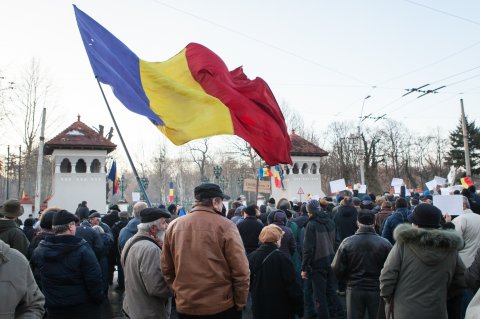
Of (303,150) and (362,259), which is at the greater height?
(303,150)

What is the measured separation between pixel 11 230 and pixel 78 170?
24558 millimetres

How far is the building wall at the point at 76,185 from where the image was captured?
2925 cm

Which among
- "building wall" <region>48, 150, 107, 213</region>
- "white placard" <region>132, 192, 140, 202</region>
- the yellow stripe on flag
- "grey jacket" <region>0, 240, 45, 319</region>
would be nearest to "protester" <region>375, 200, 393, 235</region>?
the yellow stripe on flag

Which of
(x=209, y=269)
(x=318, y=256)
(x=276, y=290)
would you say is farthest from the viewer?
(x=318, y=256)

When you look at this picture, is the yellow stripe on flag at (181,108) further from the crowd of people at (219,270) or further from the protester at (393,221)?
the protester at (393,221)

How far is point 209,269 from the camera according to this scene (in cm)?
430

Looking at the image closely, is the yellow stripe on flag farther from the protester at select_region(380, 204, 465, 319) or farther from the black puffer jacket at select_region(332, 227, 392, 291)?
the protester at select_region(380, 204, 465, 319)

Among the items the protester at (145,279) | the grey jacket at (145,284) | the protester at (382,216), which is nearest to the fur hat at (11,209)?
the protester at (145,279)

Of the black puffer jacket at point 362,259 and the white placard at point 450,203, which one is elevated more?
the white placard at point 450,203

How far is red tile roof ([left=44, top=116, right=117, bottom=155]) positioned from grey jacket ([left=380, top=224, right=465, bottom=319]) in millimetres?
28019

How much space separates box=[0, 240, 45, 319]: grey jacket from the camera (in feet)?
11.3

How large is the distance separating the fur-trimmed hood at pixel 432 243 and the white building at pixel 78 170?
27.4 meters

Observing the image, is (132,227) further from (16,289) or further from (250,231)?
(16,289)

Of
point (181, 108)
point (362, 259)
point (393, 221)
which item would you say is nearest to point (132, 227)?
point (181, 108)
